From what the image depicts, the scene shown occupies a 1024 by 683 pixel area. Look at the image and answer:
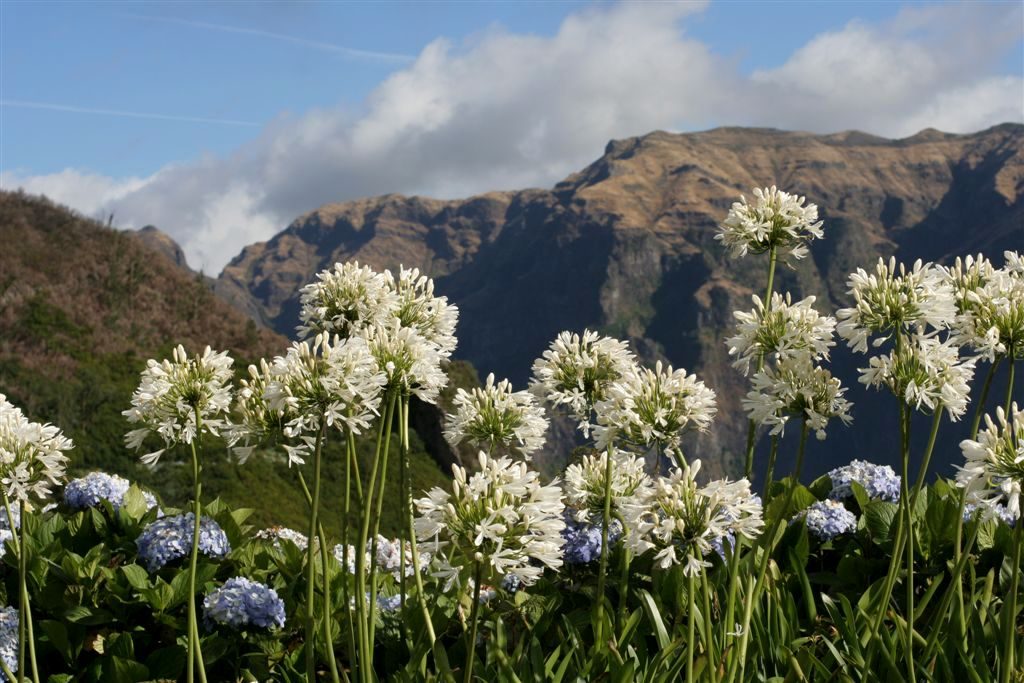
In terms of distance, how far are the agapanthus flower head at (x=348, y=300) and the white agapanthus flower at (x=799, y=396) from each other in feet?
6.07

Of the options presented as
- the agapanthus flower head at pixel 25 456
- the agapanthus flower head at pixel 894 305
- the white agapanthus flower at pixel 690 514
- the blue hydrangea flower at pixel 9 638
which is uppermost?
the agapanthus flower head at pixel 894 305

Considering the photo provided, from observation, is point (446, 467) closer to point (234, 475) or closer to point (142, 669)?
point (234, 475)

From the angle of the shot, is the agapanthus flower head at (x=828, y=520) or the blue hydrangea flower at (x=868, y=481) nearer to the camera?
the agapanthus flower head at (x=828, y=520)

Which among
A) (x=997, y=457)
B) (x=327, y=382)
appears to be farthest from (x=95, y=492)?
(x=997, y=457)

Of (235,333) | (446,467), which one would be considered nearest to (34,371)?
(235,333)

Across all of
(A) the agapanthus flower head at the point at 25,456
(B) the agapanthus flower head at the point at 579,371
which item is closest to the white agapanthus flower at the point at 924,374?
(B) the agapanthus flower head at the point at 579,371

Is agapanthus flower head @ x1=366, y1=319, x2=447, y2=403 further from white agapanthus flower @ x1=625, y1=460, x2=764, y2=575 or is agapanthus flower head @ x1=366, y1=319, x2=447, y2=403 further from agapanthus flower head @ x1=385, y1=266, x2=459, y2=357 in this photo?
white agapanthus flower @ x1=625, y1=460, x2=764, y2=575

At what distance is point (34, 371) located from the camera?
99.2 feet

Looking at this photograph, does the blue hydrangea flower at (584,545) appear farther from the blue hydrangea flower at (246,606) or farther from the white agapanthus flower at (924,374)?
the white agapanthus flower at (924,374)

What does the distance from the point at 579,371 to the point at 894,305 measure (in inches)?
58.8

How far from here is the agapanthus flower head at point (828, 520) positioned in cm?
661

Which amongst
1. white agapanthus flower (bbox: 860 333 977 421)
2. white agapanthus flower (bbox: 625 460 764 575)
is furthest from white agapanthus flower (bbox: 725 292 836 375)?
white agapanthus flower (bbox: 625 460 764 575)

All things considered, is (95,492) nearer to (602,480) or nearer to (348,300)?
(348,300)

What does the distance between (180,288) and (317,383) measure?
3874 centimetres
